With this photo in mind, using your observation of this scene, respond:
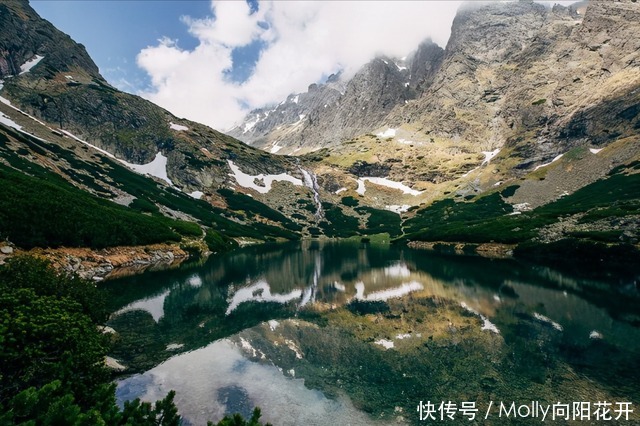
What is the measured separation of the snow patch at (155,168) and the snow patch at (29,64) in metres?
63.5

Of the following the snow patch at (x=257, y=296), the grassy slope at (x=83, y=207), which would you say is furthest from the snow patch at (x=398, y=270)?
the grassy slope at (x=83, y=207)

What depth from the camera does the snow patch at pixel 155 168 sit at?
148725mm

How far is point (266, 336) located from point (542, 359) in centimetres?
1761

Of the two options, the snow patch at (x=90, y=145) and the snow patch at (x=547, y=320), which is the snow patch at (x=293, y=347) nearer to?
the snow patch at (x=547, y=320)

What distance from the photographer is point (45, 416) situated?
21.5 ft

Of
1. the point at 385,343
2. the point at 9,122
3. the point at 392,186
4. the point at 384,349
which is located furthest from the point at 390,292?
the point at 392,186

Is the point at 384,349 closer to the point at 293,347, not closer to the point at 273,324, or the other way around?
the point at 293,347

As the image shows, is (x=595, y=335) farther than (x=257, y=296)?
No

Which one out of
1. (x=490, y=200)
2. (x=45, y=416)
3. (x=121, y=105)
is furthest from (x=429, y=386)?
(x=121, y=105)

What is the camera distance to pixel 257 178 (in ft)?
594

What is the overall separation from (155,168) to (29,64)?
260ft

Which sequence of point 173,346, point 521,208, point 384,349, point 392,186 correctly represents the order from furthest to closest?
point 392,186 → point 521,208 → point 384,349 → point 173,346

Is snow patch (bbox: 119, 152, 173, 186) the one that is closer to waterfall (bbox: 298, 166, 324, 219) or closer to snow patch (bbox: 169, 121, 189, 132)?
snow patch (bbox: 169, 121, 189, 132)

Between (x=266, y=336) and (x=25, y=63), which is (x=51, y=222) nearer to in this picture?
(x=266, y=336)
